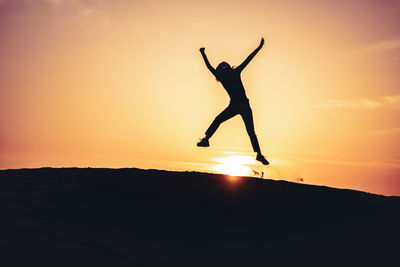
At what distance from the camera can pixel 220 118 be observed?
10.3 meters

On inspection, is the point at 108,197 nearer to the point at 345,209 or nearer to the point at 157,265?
the point at 157,265

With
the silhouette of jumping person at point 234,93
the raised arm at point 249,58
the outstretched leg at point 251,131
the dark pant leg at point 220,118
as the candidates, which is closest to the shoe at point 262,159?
the outstretched leg at point 251,131

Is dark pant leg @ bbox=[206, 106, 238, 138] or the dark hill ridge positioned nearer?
the dark hill ridge

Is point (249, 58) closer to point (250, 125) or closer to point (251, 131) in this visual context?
point (250, 125)

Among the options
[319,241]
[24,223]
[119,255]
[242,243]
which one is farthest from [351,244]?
[24,223]

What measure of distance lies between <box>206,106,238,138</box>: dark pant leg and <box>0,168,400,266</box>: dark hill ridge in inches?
57.5

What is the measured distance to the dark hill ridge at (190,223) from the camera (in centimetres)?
553

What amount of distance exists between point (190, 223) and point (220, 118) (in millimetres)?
4185

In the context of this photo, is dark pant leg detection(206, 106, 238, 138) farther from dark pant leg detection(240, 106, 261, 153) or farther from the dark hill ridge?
the dark hill ridge

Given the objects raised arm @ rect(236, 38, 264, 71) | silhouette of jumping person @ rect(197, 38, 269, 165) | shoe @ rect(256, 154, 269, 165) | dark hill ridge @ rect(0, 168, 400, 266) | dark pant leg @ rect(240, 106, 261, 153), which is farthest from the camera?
shoe @ rect(256, 154, 269, 165)

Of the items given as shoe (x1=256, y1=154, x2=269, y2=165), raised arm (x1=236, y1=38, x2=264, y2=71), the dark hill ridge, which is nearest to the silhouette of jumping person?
raised arm (x1=236, y1=38, x2=264, y2=71)

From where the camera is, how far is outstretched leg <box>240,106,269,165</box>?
10156 millimetres

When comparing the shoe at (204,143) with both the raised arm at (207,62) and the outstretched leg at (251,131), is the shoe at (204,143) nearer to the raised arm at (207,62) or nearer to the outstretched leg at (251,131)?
the outstretched leg at (251,131)

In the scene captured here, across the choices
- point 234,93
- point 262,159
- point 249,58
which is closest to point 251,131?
point 262,159
